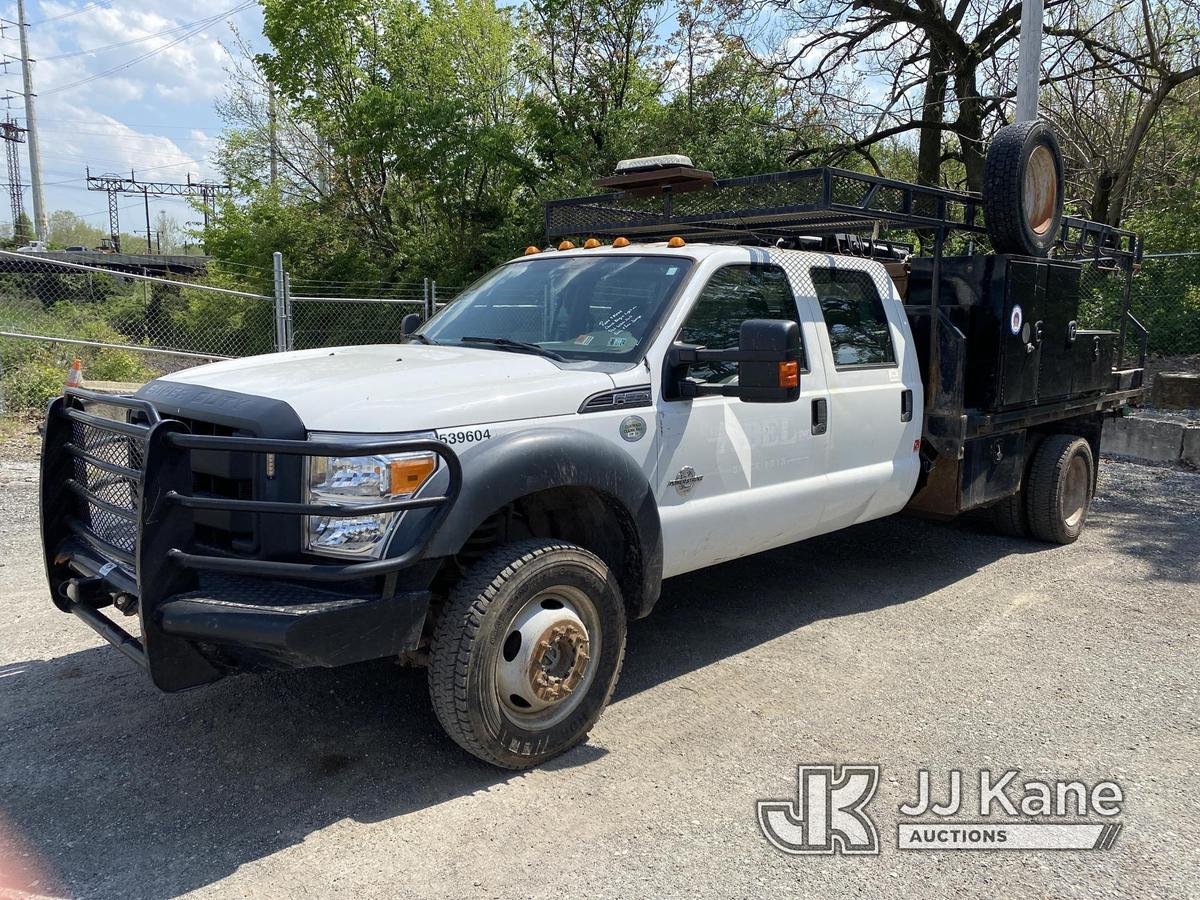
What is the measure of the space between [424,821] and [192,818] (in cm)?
77

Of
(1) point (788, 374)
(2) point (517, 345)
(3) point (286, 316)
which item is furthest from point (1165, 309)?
(2) point (517, 345)

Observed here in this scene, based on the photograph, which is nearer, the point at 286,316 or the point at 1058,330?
the point at 1058,330

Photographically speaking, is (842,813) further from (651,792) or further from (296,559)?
(296,559)

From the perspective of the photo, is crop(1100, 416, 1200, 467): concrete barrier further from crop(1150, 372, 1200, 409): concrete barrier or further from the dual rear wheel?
the dual rear wheel

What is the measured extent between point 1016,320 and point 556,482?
12.0 ft

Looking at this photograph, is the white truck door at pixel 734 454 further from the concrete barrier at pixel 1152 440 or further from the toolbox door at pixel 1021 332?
the concrete barrier at pixel 1152 440

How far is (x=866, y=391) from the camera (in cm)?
502

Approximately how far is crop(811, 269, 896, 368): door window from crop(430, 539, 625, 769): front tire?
2.05 metres

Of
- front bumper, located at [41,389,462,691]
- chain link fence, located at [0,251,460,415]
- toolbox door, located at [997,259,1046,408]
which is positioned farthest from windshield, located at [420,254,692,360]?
chain link fence, located at [0,251,460,415]

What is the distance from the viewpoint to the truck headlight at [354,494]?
307 centimetres

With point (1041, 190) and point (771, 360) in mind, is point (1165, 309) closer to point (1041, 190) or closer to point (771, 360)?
point (1041, 190)

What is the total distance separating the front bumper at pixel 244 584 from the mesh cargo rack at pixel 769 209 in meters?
2.80

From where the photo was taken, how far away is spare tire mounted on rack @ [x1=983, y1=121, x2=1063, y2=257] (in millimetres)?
5598

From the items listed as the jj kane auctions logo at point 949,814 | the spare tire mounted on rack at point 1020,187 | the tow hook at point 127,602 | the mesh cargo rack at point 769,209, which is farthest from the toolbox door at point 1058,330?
the tow hook at point 127,602
